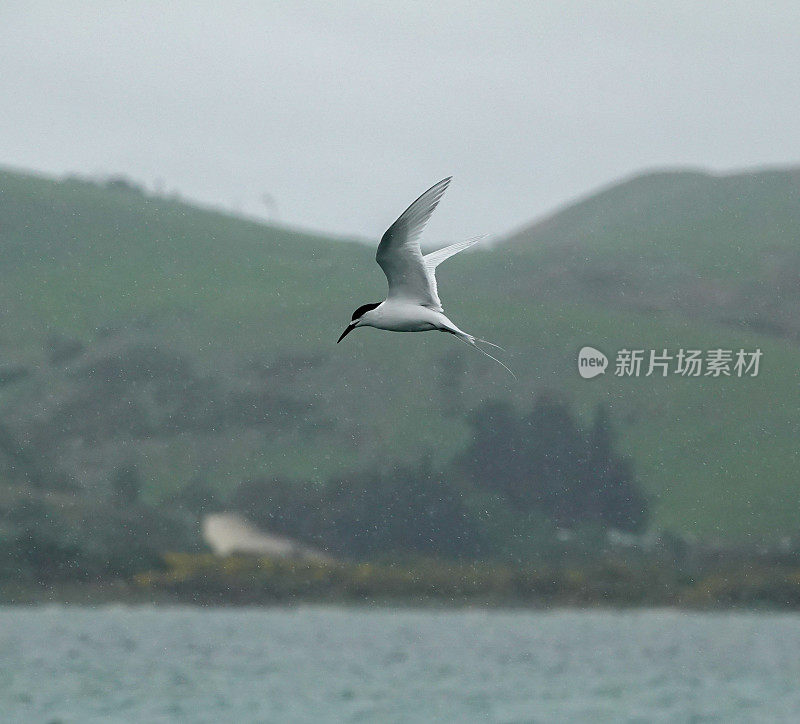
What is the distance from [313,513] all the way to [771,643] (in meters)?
70.4

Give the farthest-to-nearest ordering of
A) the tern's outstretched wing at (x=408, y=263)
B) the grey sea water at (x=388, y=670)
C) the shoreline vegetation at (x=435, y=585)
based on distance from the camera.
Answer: the shoreline vegetation at (x=435, y=585), the grey sea water at (x=388, y=670), the tern's outstretched wing at (x=408, y=263)

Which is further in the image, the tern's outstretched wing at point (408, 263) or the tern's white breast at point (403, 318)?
the tern's outstretched wing at point (408, 263)

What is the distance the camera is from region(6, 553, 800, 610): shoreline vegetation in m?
142

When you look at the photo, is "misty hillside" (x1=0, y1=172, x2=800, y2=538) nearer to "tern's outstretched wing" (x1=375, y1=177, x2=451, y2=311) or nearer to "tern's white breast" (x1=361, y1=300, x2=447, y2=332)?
"tern's outstretched wing" (x1=375, y1=177, x2=451, y2=311)

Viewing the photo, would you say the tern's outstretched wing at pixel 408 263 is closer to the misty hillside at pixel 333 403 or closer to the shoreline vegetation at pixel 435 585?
the shoreline vegetation at pixel 435 585

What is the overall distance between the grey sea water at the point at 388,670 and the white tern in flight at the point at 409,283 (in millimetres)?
39262

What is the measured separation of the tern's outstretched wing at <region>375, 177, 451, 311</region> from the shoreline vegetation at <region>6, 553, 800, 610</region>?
399 ft

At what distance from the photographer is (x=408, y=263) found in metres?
20.5

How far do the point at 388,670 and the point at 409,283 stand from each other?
59.9 meters

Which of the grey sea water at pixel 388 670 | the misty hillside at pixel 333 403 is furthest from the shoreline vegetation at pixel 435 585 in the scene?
the grey sea water at pixel 388 670

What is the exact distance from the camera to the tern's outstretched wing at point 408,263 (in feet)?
65.6

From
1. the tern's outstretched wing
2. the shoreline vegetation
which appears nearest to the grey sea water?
the shoreline vegetation

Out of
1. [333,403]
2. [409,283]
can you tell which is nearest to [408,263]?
[409,283]

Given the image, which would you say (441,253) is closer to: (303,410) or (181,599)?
(181,599)
